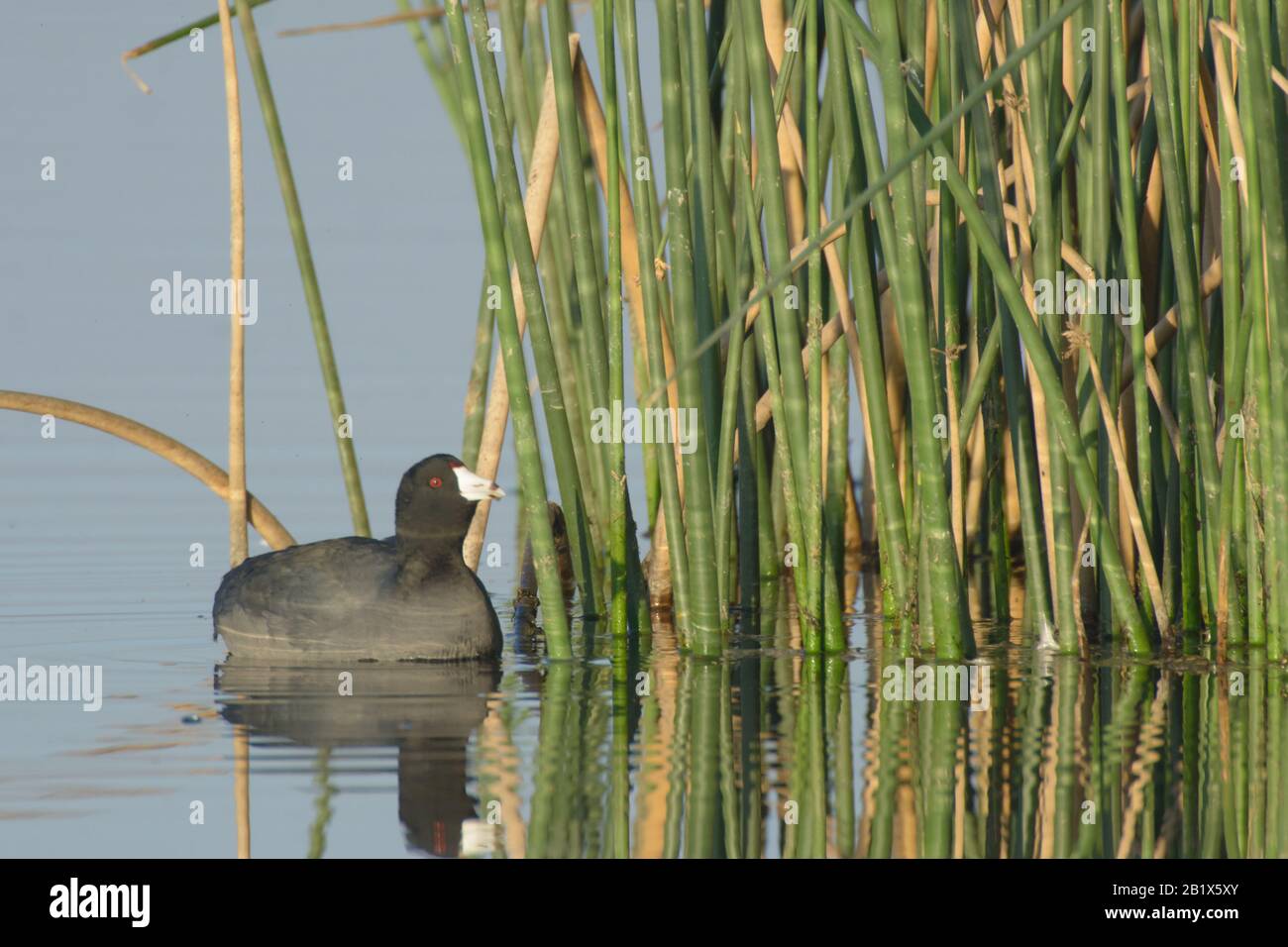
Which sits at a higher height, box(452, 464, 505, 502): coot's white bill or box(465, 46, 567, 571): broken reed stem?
box(465, 46, 567, 571): broken reed stem

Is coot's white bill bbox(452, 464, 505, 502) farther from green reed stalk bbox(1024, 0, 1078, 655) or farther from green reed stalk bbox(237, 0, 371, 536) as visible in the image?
green reed stalk bbox(1024, 0, 1078, 655)

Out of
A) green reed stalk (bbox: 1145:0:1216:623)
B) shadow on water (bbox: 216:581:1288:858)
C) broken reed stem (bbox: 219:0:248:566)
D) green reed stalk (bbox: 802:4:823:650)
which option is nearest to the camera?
shadow on water (bbox: 216:581:1288:858)

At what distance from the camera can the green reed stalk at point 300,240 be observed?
30.8ft

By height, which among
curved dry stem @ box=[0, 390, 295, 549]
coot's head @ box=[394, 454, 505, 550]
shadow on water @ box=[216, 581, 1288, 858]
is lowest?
shadow on water @ box=[216, 581, 1288, 858]

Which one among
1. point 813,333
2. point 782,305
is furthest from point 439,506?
point 782,305

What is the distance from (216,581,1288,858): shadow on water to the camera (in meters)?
6.05

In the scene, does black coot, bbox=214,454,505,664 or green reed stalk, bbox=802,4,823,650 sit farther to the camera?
black coot, bbox=214,454,505,664

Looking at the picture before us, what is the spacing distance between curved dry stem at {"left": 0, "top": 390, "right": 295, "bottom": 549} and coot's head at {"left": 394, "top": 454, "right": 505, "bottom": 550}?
38.2 inches

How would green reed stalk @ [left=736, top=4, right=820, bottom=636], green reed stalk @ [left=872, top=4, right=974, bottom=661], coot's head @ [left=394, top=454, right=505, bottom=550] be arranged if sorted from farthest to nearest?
1. coot's head @ [left=394, top=454, right=505, bottom=550]
2. green reed stalk @ [left=736, top=4, right=820, bottom=636]
3. green reed stalk @ [left=872, top=4, right=974, bottom=661]

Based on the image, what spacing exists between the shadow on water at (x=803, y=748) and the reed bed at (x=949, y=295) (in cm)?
25

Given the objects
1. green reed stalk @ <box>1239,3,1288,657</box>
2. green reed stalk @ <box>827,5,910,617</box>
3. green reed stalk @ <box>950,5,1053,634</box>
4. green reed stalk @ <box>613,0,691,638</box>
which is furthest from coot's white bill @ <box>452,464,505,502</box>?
green reed stalk @ <box>1239,3,1288,657</box>

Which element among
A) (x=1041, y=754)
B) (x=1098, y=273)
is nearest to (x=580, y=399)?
(x=1098, y=273)

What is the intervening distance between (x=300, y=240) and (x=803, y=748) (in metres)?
3.83
